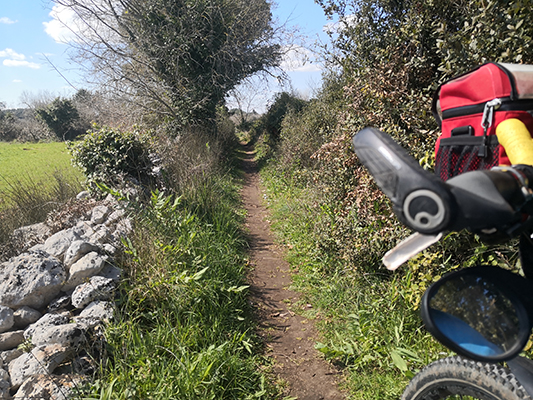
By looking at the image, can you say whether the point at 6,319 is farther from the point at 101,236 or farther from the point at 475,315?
the point at 475,315

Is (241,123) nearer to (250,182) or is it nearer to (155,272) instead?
(250,182)

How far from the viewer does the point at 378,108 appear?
4.11 metres

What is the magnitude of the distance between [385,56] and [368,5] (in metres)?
1.00

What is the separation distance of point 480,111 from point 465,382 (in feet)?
3.95

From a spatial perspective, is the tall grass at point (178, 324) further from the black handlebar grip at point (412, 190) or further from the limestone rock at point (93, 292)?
the black handlebar grip at point (412, 190)

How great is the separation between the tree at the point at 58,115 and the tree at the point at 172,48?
25857 millimetres

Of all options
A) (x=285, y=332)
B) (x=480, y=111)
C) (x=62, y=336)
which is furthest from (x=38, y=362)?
(x=480, y=111)

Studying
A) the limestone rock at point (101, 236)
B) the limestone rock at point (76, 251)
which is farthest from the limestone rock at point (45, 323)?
the limestone rock at point (101, 236)

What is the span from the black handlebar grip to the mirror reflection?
0.42m

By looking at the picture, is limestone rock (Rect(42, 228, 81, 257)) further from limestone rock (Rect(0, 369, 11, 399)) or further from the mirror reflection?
the mirror reflection

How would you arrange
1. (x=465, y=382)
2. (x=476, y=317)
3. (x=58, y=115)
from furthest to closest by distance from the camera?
(x=58, y=115) < (x=465, y=382) < (x=476, y=317)

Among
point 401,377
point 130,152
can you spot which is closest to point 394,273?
point 401,377

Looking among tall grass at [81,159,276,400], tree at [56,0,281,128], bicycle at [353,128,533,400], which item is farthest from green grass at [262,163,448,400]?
tree at [56,0,281,128]

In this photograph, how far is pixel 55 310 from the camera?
3432 mm
